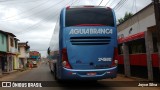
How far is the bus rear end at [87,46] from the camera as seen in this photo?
14.2 meters

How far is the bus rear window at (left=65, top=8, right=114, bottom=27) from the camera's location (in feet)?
47.6

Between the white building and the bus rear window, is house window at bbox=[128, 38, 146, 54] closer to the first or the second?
the white building

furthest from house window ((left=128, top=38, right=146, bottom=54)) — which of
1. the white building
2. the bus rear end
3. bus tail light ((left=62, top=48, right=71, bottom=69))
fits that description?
bus tail light ((left=62, top=48, right=71, bottom=69))

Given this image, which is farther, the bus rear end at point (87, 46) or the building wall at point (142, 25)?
the building wall at point (142, 25)

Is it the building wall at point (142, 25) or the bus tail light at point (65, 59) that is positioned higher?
the building wall at point (142, 25)

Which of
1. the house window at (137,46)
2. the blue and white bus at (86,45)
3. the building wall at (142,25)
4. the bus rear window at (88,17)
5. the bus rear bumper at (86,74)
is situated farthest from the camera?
the house window at (137,46)

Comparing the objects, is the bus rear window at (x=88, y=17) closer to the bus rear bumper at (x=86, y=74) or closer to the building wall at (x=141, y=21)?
the bus rear bumper at (x=86, y=74)

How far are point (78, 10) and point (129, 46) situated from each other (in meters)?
10.7

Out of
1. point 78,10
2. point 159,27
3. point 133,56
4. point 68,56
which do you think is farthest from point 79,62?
point 133,56

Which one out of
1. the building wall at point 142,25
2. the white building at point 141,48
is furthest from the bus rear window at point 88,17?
the building wall at point 142,25

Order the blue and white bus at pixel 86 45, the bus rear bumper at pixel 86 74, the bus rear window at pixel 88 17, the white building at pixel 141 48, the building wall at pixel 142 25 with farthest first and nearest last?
1. the building wall at pixel 142 25
2. the white building at pixel 141 48
3. the bus rear window at pixel 88 17
4. the blue and white bus at pixel 86 45
5. the bus rear bumper at pixel 86 74

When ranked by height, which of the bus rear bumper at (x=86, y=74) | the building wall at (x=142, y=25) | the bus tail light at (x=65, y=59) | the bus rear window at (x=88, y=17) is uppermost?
the building wall at (x=142, y=25)

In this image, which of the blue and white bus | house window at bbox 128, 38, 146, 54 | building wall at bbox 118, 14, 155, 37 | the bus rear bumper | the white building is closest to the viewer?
the bus rear bumper

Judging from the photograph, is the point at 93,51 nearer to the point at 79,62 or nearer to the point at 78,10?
the point at 79,62
